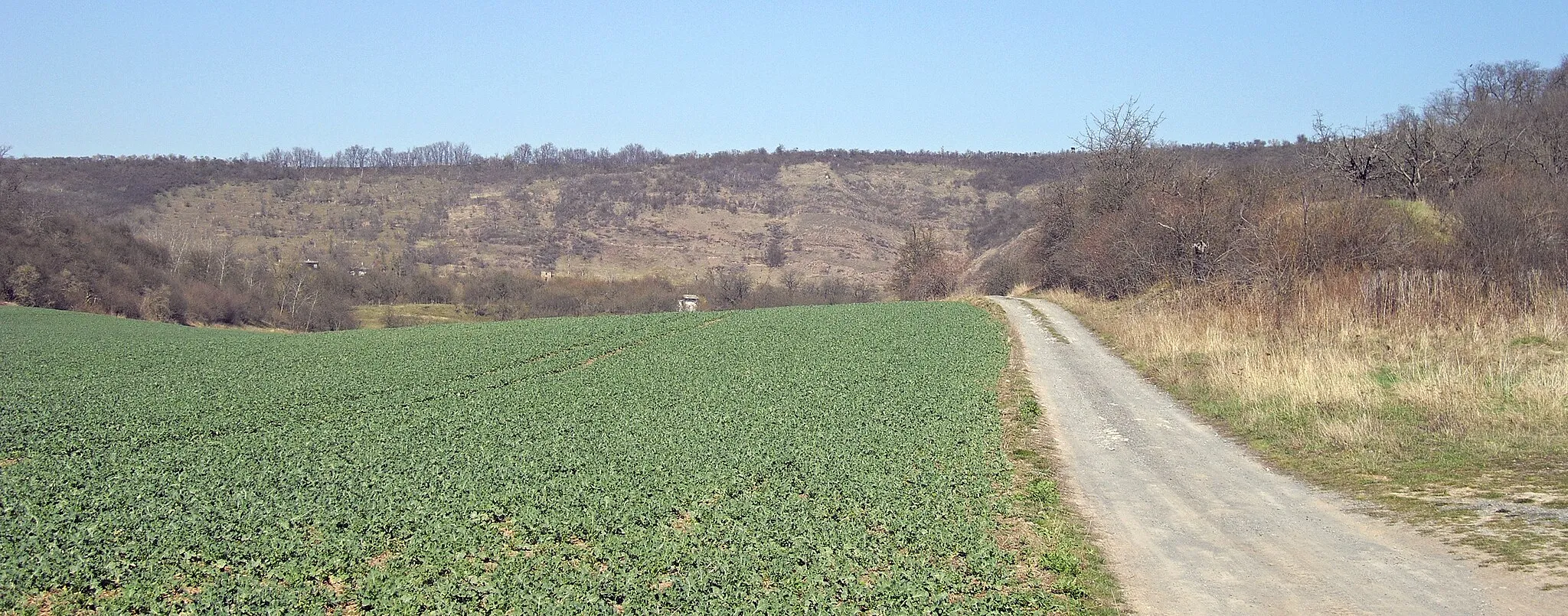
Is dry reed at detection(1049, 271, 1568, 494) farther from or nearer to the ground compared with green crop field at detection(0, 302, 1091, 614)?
farther from the ground

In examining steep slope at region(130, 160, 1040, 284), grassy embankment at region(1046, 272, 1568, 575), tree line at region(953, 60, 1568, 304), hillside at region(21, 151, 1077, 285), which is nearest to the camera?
grassy embankment at region(1046, 272, 1568, 575)

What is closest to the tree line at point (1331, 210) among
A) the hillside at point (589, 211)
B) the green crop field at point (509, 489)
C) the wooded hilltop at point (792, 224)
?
the wooded hilltop at point (792, 224)

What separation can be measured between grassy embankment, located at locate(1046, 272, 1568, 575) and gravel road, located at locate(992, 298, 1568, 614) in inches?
22.8

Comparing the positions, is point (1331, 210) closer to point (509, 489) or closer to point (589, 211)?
point (509, 489)

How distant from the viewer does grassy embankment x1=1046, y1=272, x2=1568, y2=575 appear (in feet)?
34.9

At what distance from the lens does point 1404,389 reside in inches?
635

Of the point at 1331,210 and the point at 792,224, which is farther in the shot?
the point at 792,224

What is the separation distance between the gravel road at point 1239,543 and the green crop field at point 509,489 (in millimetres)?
1193

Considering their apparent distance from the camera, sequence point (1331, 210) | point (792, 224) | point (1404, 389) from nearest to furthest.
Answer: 1. point (1404, 389)
2. point (1331, 210)
3. point (792, 224)

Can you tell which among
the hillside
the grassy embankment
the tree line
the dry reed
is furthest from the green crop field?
the hillside

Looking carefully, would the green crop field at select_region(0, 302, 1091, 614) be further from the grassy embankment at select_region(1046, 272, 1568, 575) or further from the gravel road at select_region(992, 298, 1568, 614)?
the grassy embankment at select_region(1046, 272, 1568, 575)

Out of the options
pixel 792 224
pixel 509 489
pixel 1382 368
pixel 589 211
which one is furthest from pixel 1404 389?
pixel 589 211

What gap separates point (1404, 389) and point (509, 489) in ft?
44.5

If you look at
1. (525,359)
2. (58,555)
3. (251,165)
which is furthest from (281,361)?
(251,165)
